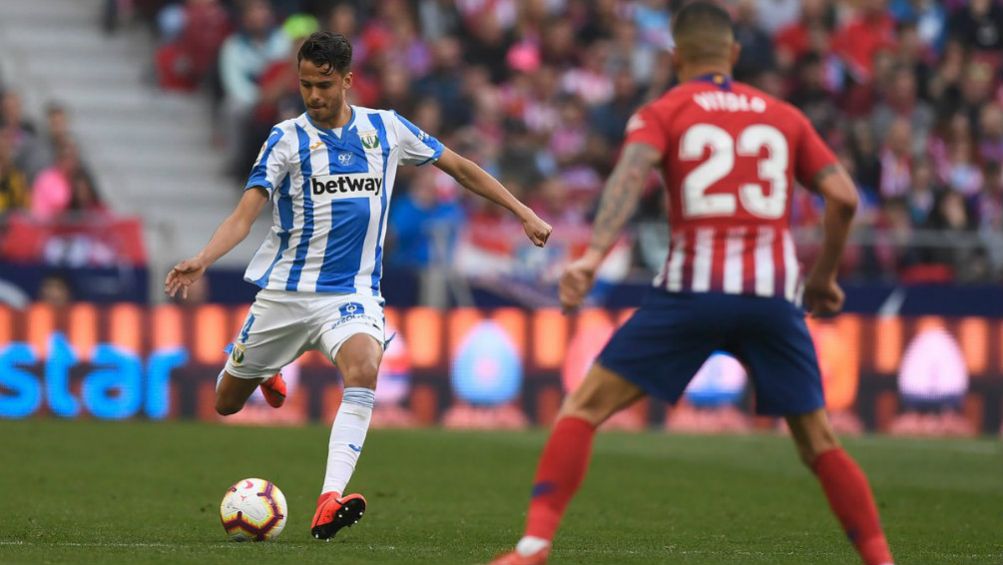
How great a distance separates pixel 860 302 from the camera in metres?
18.5

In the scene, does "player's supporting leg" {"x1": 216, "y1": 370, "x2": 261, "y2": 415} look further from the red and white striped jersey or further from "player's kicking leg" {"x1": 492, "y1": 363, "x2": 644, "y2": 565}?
the red and white striped jersey

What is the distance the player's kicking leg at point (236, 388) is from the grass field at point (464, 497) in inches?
24.6

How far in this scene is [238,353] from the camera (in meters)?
9.27

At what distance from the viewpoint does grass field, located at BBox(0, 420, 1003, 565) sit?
8211mm

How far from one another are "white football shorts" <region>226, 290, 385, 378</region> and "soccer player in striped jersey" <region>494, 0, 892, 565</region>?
7.83 feet

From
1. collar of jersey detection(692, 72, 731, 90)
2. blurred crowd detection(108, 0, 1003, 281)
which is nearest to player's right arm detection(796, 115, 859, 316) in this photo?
collar of jersey detection(692, 72, 731, 90)

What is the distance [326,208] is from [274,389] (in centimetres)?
127

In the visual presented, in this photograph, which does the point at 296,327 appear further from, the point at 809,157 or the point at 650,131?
the point at 809,157

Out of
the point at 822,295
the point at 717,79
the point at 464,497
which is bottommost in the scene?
the point at 464,497

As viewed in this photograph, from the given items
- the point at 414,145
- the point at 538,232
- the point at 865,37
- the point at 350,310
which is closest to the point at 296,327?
the point at 350,310

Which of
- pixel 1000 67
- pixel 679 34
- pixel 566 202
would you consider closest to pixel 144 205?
pixel 566 202

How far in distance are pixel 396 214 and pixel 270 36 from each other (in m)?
3.97

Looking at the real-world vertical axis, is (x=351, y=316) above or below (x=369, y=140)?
below

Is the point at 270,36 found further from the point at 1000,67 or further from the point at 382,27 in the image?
the point at 1000,67
